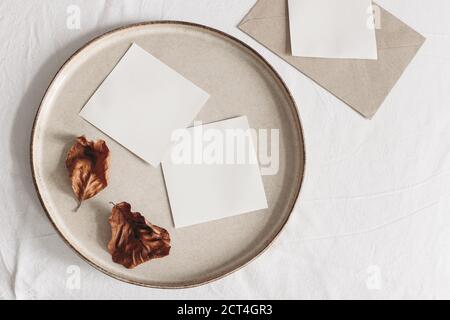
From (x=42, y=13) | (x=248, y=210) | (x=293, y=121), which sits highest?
(x=42, y=13)

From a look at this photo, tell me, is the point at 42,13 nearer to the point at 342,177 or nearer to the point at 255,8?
the point at 255,8

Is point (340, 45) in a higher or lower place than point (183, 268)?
higher

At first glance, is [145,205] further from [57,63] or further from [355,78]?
[355,78]

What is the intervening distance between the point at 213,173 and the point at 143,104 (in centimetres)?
12

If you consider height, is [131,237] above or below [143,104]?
below

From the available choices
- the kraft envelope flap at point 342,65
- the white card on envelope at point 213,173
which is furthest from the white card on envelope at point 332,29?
the white card on envelope at point 213,173

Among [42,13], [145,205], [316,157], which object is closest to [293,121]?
[316,157]

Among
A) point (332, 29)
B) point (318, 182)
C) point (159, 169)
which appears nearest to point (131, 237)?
point (159, 169)

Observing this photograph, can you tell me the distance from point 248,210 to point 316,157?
0.11 metres

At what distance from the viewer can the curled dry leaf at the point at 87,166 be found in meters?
0.51

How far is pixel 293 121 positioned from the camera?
551 mm

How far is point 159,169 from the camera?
1.77 feet

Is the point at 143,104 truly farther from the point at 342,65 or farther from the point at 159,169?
the point at 342,65
